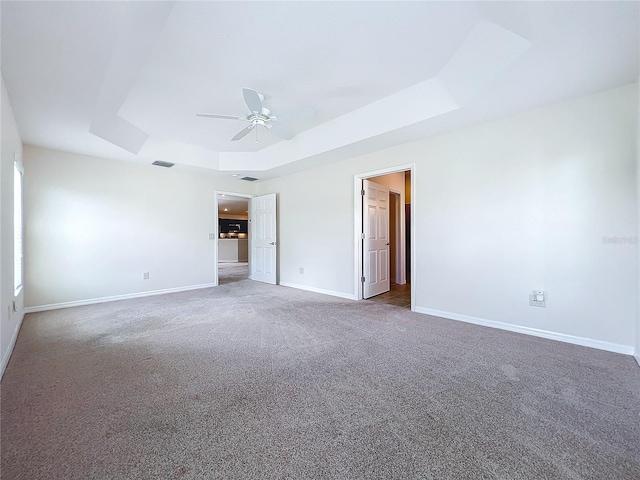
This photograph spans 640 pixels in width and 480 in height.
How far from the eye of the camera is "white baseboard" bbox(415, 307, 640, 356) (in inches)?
101

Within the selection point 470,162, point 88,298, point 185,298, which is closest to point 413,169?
point 470,162

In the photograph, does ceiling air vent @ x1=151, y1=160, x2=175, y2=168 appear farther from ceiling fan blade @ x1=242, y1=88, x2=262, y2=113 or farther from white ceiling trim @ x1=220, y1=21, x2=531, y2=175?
ceiling fan blade @ x1=242, y1=88, x2=262, y2=113

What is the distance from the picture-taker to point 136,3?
176 cm

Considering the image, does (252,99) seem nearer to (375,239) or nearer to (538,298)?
(375,239)

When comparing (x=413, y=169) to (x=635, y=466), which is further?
(x=413, y=169)

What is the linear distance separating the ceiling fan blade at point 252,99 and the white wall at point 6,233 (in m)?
1.98

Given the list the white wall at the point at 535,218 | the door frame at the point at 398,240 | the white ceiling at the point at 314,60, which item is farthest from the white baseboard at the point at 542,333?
the door frame at the point at 398,240

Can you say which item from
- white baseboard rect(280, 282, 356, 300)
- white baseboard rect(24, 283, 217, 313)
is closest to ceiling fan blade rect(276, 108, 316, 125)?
white baseboard rect(280, 282, 356, 300)

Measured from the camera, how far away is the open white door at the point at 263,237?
6188 mm

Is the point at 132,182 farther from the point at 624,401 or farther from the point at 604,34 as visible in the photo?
the point at 624,401

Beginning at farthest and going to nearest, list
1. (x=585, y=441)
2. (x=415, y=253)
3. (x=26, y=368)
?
(x=415, y=253), (x=26, y=368), (x=585, y=441)

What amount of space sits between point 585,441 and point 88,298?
19.5 feet

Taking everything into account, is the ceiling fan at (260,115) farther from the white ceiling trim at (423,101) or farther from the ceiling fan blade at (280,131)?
the white ceiling trim at (423,101)

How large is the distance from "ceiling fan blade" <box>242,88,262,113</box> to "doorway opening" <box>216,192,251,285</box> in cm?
361
